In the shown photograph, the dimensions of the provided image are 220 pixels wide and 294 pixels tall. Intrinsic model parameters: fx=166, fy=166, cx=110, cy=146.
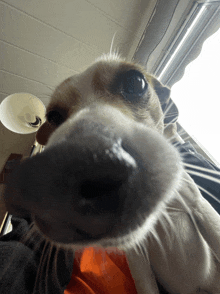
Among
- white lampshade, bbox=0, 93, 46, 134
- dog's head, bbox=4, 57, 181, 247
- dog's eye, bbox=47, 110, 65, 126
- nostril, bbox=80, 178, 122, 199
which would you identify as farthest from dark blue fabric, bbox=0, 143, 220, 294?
white lampshade, bbox=0, 93, 46, 134

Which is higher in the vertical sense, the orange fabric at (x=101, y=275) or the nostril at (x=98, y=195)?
the nostril at (x=98, y=195)

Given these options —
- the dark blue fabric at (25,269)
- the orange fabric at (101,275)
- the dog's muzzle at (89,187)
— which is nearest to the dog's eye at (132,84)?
the dark blue fabric at (25,269)

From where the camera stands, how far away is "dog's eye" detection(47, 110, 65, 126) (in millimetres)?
876

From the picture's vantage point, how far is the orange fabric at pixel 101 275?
1.55 feet

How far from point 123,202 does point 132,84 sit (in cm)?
61

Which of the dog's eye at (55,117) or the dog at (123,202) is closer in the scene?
the dog at (123,202)

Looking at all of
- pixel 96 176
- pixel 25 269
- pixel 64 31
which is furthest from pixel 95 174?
pixel 64 31

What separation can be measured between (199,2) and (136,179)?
53.0 inches

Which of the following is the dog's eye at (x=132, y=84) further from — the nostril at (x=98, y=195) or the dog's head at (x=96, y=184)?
the nostril at (x=98, y=195)

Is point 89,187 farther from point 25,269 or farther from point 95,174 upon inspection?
point 25,269

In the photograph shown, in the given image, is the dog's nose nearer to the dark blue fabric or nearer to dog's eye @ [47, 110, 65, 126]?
the dark blue fabric

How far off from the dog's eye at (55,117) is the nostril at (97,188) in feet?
2.32

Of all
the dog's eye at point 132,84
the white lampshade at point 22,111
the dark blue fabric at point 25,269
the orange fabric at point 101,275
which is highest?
the dog's eye at point 132,84

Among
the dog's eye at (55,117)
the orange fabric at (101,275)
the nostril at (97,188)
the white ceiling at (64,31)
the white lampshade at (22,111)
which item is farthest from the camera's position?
the white lampshade at (22,111)
